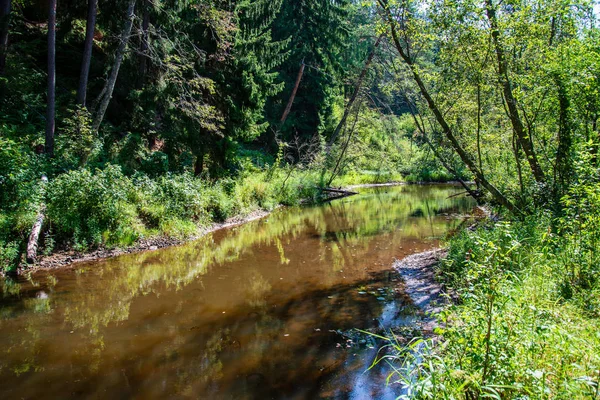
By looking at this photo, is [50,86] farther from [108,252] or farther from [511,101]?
[511,101]

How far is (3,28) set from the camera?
40.8 feet

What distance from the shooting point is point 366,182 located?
33.2 meters

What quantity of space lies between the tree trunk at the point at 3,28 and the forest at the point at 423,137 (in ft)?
0.29

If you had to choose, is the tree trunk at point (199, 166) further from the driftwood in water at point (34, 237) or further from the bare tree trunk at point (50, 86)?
the driftwood in water at point (34, 237)

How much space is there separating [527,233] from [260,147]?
73.6 feet

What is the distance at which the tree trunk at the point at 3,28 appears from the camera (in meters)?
12.4

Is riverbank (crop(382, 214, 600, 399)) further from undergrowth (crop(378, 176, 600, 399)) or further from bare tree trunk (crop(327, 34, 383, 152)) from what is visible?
bare tree trunk (crop(327, 34, 383, 152))

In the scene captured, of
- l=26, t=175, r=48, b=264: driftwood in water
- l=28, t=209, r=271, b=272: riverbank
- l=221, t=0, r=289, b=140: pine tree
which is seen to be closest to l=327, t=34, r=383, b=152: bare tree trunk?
l=221, t=0, r=289, b=140: pine tree

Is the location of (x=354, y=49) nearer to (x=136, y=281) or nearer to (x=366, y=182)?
(x=366, y=182)

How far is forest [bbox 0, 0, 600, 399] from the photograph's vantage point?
336 centimetres

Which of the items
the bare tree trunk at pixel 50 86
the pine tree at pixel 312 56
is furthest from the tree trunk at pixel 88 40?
the pine tree at pixel 312 56

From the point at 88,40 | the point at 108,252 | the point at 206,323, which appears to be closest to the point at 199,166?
the point at 88,40

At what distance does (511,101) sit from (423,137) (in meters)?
5.09

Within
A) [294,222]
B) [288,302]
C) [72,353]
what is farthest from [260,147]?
[72,353]
